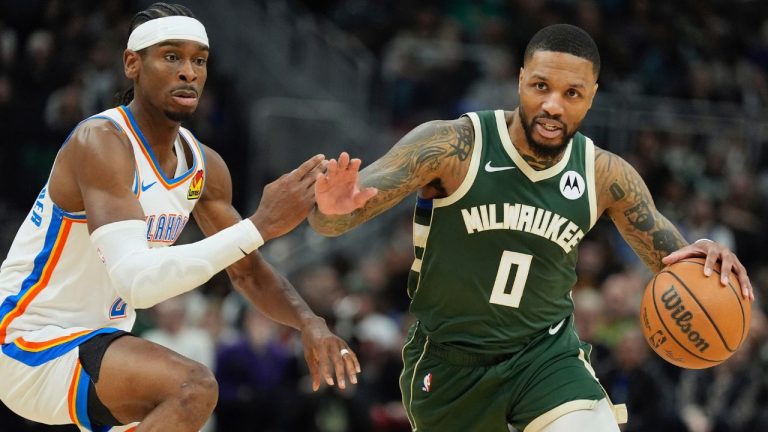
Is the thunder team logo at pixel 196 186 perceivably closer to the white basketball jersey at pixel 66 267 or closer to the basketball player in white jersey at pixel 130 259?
the basketball player in white jersey at pixel 130 259

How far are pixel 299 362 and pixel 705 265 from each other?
6.06m

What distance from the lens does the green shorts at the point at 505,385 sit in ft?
19.4

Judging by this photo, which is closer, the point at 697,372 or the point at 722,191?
the point at 697,372

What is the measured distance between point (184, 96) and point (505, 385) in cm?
213

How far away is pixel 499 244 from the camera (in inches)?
236

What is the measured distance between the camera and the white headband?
18.9 feet

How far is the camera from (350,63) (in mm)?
16781

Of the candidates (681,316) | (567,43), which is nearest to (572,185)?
(567,43)

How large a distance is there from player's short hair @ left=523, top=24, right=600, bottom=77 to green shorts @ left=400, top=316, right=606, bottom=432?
4.59 ft

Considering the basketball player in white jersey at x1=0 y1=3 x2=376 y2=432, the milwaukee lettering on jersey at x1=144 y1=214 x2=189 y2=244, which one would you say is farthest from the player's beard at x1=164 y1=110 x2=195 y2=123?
the milwaukee lettering on jersey at x1=144 y1=214 x2=189 y2=244

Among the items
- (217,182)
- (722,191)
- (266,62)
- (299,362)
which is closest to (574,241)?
(217,182)

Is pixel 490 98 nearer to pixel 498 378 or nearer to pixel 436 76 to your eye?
pixel 436 76

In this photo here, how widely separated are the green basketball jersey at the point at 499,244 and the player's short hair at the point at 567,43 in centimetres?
48

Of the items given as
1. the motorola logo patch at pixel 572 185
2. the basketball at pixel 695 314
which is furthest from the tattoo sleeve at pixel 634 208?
the basketball at pixel 695 314
